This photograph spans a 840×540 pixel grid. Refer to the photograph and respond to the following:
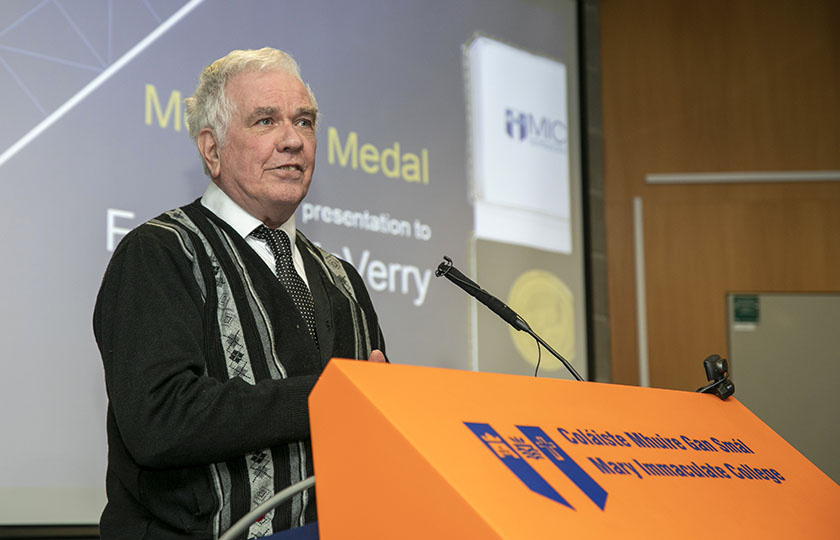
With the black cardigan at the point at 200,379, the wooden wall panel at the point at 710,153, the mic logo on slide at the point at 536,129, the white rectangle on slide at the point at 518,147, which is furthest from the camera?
the wooden wall panel at the point at 710,153

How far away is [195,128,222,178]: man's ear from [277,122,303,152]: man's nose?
124 millimetres

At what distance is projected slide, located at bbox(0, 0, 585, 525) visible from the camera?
92.9 inches

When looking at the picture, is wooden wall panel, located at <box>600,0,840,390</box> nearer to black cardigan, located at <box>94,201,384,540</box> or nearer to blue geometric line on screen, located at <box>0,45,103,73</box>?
blue geometric line on screen, located at <box>0,45,103,73</box>

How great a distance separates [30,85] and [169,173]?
16.9 inches

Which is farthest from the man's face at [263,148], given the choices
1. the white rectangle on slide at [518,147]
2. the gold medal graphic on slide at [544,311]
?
the gold medal graphic on slide at [544,311]

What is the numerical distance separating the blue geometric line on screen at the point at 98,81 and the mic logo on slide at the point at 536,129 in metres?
1.36

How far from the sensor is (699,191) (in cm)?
427

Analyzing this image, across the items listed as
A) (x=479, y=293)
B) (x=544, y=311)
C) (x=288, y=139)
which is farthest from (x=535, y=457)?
(x=544, y=311)

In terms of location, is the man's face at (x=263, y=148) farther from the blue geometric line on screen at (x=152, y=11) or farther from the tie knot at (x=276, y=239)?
the blue geometric line on screen at (x=152, y=11)

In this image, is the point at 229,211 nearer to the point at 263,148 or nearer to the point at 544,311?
the point at 263,148

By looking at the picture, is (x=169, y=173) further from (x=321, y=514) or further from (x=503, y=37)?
(x=321, y=514)

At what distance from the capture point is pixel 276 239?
69.4 inches

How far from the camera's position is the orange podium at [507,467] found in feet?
2.81

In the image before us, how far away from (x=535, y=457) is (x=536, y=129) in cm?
299
